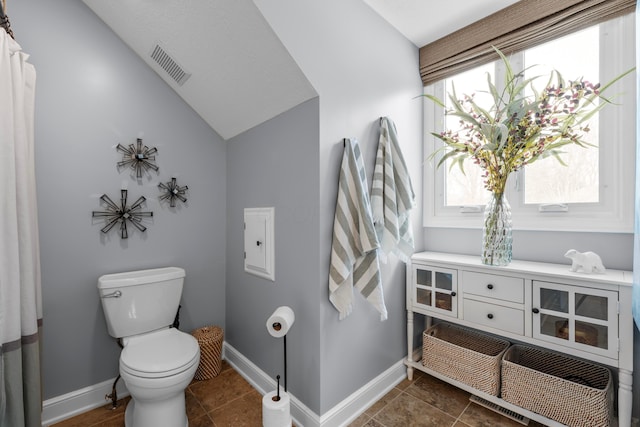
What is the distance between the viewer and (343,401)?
1537 millimetres

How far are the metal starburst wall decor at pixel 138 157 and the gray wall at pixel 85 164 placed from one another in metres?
0.04

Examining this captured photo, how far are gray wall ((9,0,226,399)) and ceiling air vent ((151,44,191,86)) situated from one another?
0.51ft

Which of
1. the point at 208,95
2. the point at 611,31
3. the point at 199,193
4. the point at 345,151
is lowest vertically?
the point at 199,193

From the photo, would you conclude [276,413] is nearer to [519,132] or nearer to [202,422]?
[202,422]

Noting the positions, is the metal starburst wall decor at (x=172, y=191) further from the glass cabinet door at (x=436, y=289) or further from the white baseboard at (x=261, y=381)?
the glass cabinet door at (x=436, y=289)

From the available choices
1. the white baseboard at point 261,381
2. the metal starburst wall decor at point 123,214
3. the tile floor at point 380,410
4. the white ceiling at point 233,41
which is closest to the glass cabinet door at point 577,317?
the tile floor at point 380,410

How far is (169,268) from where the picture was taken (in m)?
1.91

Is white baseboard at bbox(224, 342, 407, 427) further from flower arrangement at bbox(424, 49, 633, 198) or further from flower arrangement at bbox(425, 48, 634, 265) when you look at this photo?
flower arrangement at bbox(424, 49, 633, 198)

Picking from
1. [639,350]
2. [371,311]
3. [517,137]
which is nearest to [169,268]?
[371,311]

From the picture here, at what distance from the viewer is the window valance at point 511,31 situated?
151 cm

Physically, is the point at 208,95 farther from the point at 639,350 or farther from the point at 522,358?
the point at 639,350

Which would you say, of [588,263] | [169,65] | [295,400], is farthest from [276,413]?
[169,65]

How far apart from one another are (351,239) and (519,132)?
108cm

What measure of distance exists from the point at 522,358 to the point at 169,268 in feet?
7.68
